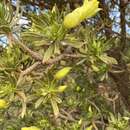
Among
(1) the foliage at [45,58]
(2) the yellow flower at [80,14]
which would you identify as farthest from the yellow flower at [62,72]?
A: (2) the yellow flower at [80,14]

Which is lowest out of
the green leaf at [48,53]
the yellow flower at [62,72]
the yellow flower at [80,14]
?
the yellow flower at [62,72]

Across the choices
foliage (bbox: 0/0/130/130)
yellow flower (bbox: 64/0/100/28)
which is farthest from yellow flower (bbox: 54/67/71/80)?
yellow flower (bbox: 64/0/100/28)

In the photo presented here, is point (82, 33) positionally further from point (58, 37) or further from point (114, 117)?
point (114, 117)

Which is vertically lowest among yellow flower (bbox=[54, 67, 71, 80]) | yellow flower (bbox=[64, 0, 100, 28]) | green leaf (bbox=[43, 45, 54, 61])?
yellow flower (bbox=[54, 67, 71, 80])

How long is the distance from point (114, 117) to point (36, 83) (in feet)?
1.71

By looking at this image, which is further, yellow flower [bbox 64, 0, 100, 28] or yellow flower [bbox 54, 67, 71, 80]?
yellow flower [bbox 54, 67, 71, 80]

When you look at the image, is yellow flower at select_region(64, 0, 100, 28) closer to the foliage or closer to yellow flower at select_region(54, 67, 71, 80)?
the foliage

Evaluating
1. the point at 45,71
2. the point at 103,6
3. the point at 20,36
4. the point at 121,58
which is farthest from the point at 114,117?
the point at 20,36

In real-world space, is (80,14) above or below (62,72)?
above

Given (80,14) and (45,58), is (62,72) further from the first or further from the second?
(80,14)

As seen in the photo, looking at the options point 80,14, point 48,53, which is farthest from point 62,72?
point 80,14

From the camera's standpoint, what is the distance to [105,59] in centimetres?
129

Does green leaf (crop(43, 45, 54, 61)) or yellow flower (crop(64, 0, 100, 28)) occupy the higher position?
yellow flower (crop(64, 0, 100, 28))

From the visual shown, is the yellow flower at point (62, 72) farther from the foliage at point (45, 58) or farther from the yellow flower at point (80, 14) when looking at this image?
the yellow flower at point (80, 14)
